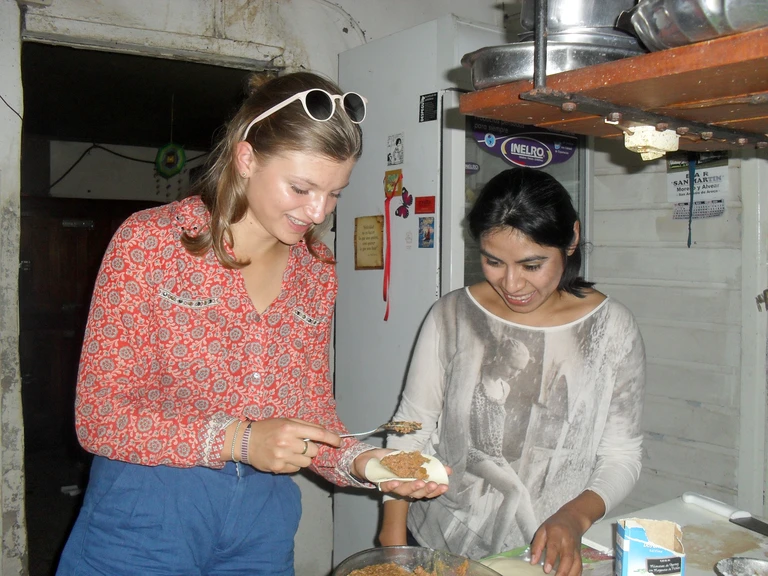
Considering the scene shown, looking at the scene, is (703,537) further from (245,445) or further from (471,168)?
(471,168)

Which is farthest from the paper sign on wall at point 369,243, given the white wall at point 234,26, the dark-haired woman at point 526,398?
the dark-haired woman at point 526,398

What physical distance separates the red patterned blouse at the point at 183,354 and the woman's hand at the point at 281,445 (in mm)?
76

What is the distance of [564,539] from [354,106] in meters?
1.10

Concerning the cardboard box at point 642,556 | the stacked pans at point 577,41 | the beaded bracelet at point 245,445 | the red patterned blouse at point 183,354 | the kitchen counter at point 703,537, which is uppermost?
the stacked pans at point 577,41

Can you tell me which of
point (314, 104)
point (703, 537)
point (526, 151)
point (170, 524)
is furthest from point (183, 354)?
point (526, 151)

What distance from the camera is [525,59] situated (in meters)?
1.02

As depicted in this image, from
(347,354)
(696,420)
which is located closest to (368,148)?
(347,354)

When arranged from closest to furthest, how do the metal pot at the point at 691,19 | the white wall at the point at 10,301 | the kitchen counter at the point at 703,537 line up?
the metal pot at the point at 691,19 < the kitchen counter at the point at 703,537 < the white wall at the point at 10,301

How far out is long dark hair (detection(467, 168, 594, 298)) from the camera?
5.88ft

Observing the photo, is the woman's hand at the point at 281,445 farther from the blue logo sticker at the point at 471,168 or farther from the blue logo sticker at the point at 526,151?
the blue logo sticker at the point at 526,151

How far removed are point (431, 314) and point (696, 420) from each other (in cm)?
153

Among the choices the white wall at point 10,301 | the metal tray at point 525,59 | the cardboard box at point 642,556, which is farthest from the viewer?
the white wall at point 10,301

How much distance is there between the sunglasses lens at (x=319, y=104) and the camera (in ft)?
4.76

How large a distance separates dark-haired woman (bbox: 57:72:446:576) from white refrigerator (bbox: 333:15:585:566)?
3.77 feet
